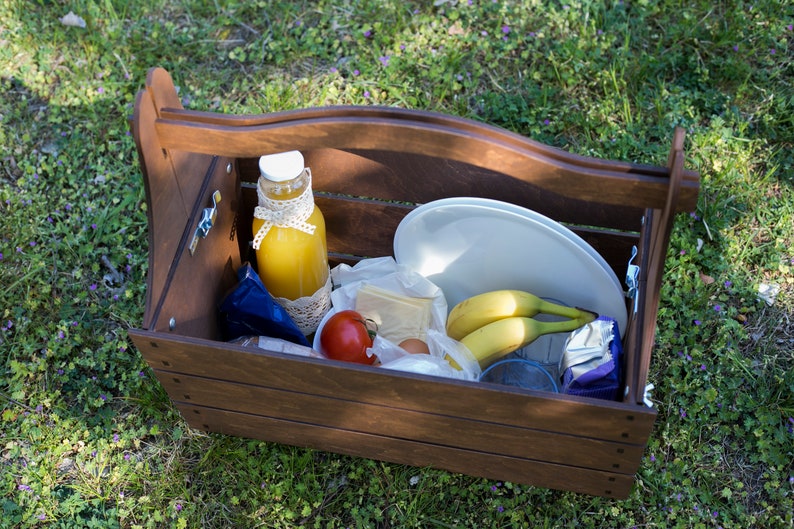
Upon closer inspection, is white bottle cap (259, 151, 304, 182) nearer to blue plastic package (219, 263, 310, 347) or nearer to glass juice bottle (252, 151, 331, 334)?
glass juice bottle (252, 151, 331, 334)

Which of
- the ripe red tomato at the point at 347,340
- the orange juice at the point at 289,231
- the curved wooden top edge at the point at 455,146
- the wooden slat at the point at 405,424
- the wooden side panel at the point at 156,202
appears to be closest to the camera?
the curved wooden top edge at the point at 455,146

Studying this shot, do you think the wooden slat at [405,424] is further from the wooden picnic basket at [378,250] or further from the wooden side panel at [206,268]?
the wooden side panel at [206,268]

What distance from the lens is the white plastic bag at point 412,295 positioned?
1.63 metres

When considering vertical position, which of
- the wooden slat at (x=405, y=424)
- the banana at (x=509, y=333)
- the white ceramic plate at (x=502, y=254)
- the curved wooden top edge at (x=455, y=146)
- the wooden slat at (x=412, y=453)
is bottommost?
the wooden slat at (x=412, y=453)

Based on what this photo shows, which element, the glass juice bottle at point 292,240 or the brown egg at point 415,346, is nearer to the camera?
the glass juice bottle at point 292,240

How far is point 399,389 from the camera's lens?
146 centimetres

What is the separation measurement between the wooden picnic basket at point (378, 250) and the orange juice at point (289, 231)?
0.32 ft

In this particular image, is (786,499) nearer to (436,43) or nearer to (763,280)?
(763,280)

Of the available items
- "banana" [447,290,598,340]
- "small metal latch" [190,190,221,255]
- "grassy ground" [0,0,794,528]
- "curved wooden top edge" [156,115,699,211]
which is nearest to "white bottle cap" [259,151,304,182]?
"small metal latch" [190,190,221,255]

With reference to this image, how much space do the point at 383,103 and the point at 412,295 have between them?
0.80 m

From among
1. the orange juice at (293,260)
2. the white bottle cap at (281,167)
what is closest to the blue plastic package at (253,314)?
the orange juice at (293,260)

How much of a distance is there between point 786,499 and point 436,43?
1.62 meters

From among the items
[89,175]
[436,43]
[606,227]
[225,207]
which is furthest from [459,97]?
[89,175]

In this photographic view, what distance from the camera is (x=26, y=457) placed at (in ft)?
6.07
